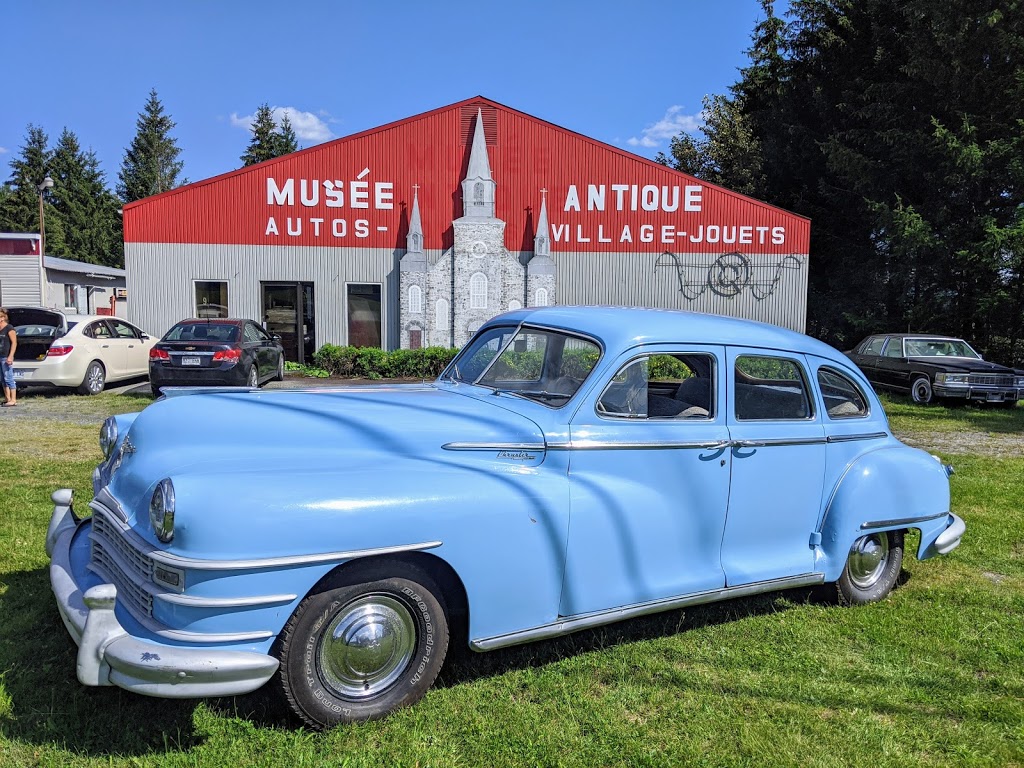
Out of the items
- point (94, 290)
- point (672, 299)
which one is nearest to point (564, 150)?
point (672, 299)

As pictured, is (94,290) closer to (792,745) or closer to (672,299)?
(672,299)

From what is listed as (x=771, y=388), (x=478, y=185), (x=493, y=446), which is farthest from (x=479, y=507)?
(x=478, y=185)

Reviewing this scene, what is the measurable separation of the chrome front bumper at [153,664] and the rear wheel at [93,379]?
488 inches

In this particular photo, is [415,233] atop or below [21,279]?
atop

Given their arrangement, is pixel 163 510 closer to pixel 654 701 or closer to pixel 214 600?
pixel 214 600

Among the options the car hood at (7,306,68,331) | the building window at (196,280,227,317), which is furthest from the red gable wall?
the car hood at (7,306,68,331)

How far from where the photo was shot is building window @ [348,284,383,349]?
820 inches

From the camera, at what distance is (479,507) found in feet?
10.2

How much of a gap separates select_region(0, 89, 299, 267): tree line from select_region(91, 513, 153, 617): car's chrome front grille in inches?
2343

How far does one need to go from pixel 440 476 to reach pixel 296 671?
0.95 metres

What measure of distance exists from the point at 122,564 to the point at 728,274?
20640 millimetres

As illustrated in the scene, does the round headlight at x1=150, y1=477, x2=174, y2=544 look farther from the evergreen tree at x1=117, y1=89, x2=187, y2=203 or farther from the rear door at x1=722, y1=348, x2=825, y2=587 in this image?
the evergreen tree at x1=117, y1=89, x2=187, y2=203

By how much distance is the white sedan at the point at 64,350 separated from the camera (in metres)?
12.8

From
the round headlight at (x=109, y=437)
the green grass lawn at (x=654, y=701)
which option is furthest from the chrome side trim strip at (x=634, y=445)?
the round headlight at (x=109, y=437)
